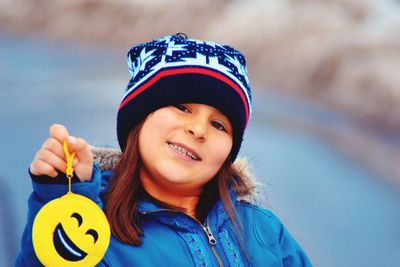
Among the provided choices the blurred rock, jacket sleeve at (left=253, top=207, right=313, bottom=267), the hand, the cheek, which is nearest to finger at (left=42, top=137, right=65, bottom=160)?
the hand

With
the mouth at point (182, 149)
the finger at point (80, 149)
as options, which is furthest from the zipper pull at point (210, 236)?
the finger at point (80, 149)

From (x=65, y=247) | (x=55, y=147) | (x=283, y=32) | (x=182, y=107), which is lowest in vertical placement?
(x=65, y=247)

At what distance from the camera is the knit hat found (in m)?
0.82

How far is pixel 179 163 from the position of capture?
2.64 ft

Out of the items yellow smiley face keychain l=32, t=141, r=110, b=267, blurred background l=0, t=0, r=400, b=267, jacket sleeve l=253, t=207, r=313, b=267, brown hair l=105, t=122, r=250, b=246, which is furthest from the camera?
blurred background l=0, t=0, r=400, b=267

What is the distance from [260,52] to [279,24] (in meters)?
0.12

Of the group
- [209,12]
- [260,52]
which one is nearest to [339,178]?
[260,52]

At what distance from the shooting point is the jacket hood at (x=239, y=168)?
2.87 feet

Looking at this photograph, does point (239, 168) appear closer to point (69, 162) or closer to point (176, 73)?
point (176, 73)

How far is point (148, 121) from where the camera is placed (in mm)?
823

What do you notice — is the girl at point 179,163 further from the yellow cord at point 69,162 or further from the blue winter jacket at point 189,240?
the yellow cord at point 69,162

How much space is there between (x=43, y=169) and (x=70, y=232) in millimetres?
74

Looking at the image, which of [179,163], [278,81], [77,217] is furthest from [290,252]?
[278,81]

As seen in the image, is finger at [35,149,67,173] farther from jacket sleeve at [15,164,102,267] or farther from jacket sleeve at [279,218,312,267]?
jacket sleeve at [279,218,312,267]
